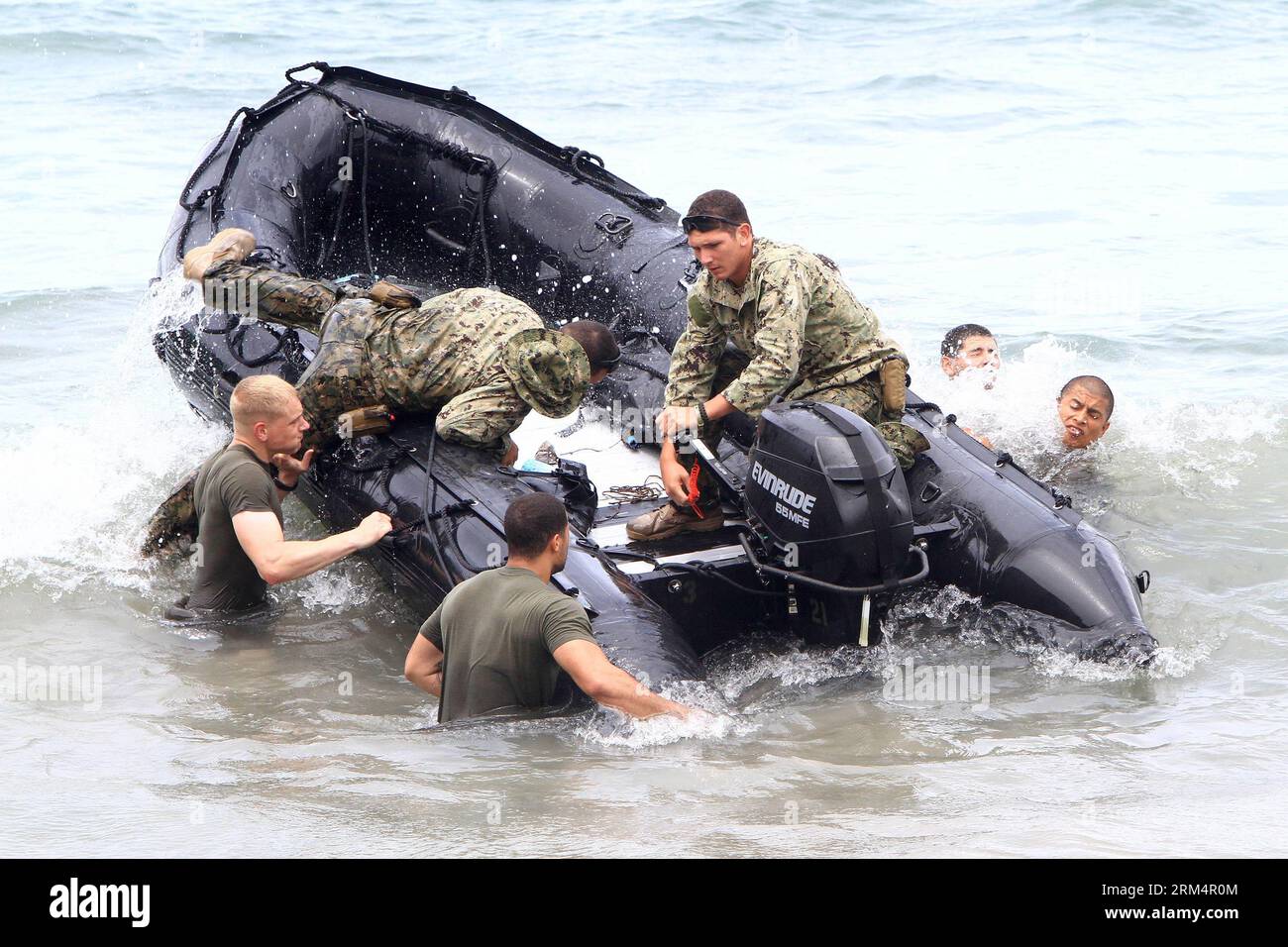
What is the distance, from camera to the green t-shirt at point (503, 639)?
3.84 metres

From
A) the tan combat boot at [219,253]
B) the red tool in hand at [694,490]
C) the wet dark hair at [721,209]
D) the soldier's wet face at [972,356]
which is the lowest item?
the red tool in hand at [694,490]

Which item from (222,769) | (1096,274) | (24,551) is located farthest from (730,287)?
(1096,274)

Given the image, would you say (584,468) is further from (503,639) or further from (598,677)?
(598,677)

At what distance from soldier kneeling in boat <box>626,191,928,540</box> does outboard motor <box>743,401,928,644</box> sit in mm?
393

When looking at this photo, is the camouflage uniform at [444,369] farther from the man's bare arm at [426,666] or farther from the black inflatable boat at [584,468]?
the man's bare arm at [426,666]

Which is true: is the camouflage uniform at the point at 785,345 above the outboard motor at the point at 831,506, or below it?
above

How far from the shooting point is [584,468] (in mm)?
5070

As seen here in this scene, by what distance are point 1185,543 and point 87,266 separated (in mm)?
Answer: 8783

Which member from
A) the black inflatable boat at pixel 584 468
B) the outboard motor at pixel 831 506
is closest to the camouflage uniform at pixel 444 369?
the black inflatable boat at pixel 584 468

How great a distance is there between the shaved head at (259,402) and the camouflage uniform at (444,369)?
1.25ft

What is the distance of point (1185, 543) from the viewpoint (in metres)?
5.97

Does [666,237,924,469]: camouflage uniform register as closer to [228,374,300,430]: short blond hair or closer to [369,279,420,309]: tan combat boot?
[369,279,420,309]: tan combat boot

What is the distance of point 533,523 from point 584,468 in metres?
1.21
